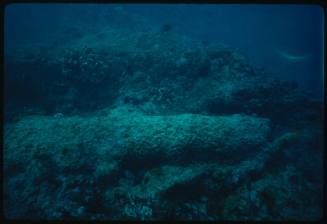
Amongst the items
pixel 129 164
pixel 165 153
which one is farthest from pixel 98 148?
pixel 165 153

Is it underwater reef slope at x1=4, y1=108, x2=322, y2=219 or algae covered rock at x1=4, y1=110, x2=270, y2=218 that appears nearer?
underwater reef slope at x1=4, y1=108, x2=322, y2=219

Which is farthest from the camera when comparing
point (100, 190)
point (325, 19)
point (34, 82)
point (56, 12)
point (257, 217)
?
point (56, 12)

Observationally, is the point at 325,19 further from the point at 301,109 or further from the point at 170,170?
the point at 301,109

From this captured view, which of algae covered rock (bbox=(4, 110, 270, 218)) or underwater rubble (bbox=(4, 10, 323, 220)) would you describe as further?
algae covered rock (bbox=(4, 110, 270, 218))

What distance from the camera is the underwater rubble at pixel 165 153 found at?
554 cm

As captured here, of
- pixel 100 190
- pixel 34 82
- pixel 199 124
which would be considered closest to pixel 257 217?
pixel 199 124

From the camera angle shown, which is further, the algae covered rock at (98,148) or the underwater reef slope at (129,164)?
the algae covered rock at (98,148)

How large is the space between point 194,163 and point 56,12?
3742 centimetres

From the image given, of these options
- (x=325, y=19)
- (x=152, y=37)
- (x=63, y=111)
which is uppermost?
(x=325, y=19)

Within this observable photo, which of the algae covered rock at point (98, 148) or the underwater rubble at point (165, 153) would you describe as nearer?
the underwater rubble at point (165, 153)

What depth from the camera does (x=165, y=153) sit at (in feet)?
21.7

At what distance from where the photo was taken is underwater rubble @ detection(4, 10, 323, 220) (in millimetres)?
5543

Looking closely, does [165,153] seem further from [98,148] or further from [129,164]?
[98,148]

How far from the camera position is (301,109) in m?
9.41
